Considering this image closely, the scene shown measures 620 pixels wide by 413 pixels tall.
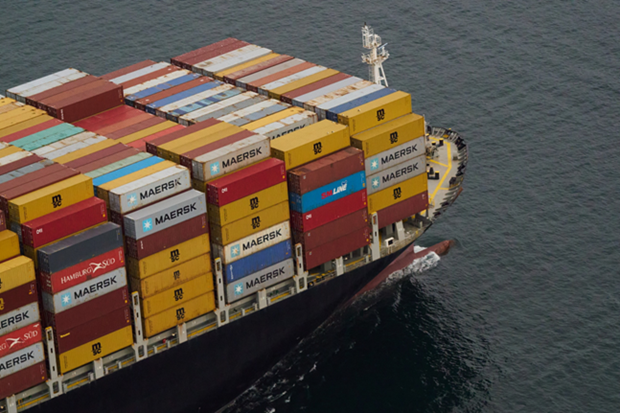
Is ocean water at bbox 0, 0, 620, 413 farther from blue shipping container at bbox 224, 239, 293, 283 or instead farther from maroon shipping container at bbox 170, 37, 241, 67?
maroon shipping container at bbox 170, 37, 241, 67

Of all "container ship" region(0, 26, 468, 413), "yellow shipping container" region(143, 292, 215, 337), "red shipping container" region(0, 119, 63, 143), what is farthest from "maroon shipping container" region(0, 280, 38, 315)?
"red shipping container" region(0, 119, 63, 143)

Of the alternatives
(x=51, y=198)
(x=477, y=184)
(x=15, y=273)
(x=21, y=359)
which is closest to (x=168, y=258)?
(x=51, y=198)

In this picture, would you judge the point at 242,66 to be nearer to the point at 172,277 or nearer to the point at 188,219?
the point at 188,219

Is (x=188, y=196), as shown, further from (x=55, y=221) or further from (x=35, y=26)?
(x=35, y=26)

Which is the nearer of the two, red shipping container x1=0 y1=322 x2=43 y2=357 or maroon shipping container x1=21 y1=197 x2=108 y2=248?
red shipping container x1=0 y1=322 x2=43 y2=357

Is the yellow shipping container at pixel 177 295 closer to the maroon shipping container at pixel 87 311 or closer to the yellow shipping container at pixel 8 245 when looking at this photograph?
the maroon shipping container at pixel 87 311

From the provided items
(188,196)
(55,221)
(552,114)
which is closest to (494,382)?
(188,196)

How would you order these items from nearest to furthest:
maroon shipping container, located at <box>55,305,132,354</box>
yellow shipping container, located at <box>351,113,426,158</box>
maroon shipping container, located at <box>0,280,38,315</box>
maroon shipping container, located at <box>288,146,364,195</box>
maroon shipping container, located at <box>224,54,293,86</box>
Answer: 1. maroon shipping container, located at <box>0,280,38,315</box>
2. maroon shipping container, located at <box>55,305,132,354</box>
3. maroon shipping container, located at <box>288,146,364,195</box>
4. yellow shipping container, located at <box>351,113,426,158</box>
5. maroon shipping container, located at <box>224,54,293,86</box>
